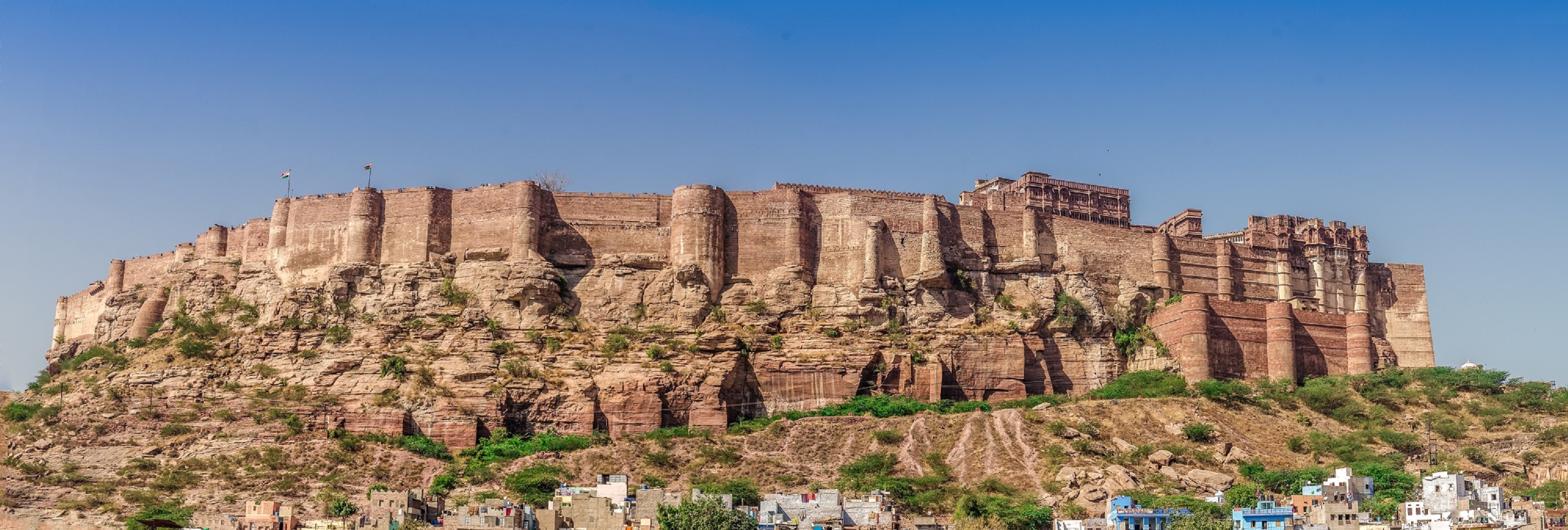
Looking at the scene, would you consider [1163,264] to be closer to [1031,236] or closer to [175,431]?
[1031,236]

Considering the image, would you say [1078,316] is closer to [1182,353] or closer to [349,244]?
[1182,353]

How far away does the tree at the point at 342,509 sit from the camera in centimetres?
4956

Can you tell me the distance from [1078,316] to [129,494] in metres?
Result: 31.5

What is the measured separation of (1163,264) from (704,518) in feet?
97.6

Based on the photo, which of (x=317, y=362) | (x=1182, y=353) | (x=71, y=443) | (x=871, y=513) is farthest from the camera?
(x=1182, y=353)

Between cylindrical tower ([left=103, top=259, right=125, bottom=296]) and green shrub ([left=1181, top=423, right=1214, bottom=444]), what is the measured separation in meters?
37.6

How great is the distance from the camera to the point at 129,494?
172 ft

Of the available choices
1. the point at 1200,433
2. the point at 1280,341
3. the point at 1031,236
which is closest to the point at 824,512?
the point at 1200,433

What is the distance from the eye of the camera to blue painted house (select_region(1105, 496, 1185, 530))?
161ft

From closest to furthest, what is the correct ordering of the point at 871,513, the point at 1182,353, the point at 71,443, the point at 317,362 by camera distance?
the point at 871,513 → the point at 71,443 → the point at 317,362 → the point at 1182,353

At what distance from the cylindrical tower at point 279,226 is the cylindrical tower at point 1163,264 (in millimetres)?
30371

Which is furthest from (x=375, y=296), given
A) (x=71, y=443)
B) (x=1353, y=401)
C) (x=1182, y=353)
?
(x=1353, y=401)

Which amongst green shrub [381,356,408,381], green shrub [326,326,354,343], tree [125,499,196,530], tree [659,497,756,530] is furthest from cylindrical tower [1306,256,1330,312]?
tree [125,499,196,530]

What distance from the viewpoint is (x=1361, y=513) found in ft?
167
